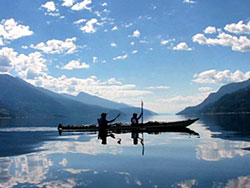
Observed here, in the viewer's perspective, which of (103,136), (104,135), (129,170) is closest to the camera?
(129,170)

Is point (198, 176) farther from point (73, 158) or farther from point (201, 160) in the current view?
point (73, 158)

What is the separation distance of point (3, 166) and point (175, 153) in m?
15.9

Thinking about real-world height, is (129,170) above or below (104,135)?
below

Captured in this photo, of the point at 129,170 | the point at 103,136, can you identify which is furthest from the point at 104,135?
the point at 129,170

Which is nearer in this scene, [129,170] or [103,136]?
[129,170]

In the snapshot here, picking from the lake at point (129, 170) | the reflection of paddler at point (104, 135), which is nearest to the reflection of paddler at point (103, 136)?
the reflection of paddler at point (104, 135)

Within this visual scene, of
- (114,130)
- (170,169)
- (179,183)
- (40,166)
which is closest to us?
(179,183)

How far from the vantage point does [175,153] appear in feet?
86.9

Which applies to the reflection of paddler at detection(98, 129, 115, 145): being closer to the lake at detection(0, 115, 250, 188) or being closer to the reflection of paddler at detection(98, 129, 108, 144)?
the reflection of paddler at detection(98, 129, 108, 144)

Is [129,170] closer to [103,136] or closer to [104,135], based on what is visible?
[103,136]

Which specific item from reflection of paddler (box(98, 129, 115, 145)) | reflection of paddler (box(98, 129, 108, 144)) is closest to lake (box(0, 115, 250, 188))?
reflection of paddler (box(98, 129, 115, 145))

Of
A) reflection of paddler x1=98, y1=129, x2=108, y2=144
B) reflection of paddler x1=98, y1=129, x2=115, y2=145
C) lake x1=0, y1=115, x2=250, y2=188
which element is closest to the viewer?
lake x1=0, y1=115, x2=250, y2=188

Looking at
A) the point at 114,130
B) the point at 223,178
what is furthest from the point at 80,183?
the point at 114,130

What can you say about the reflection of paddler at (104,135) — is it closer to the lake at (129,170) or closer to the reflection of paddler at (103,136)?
the reflection of paddler at (103,136)
